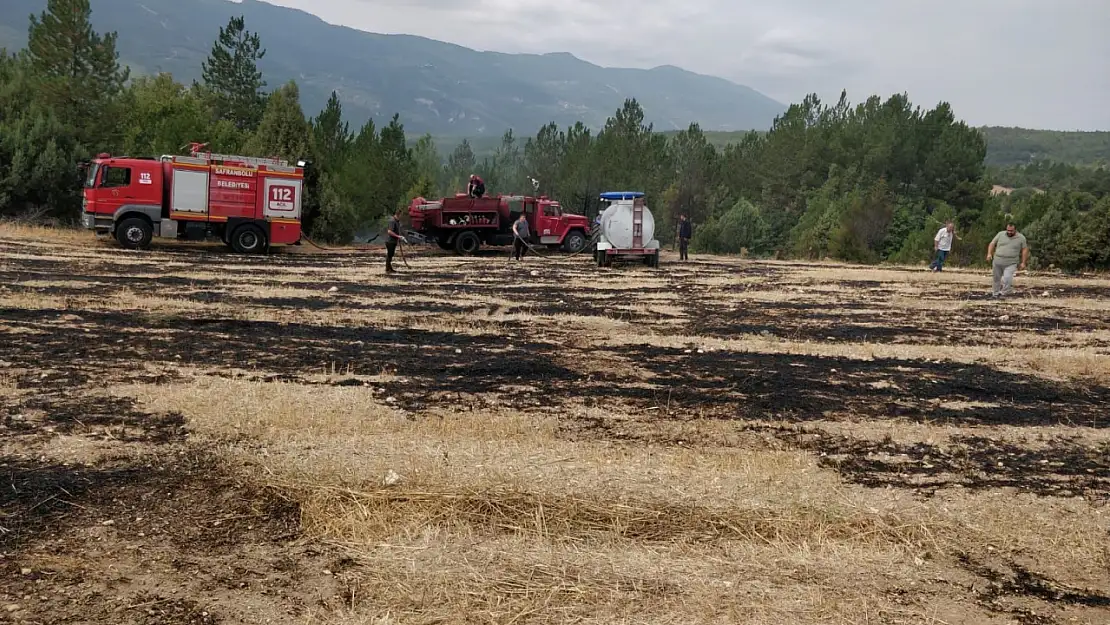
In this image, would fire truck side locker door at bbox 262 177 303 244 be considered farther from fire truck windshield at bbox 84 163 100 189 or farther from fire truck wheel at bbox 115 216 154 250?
fire truck windshield at bbox 84 163 100 189

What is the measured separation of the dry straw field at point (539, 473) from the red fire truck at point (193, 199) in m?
14.5

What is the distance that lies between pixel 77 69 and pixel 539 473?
1850 inches

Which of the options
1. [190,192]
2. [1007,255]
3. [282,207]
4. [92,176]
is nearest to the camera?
[1007,255]

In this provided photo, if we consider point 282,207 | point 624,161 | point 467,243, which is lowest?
point 467,243

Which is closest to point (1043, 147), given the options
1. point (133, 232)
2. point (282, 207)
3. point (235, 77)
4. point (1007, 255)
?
point (235, 77)

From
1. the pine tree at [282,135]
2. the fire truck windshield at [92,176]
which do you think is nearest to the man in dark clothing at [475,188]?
the pine tree at [282,135]

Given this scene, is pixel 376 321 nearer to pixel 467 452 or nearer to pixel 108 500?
pixel 467 452

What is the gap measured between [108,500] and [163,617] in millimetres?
1638

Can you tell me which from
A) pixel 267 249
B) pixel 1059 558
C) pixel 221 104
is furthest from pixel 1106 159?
pixel 1059 558

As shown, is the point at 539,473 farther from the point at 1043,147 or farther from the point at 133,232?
the point at 1043,147

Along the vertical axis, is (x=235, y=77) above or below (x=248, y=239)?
above

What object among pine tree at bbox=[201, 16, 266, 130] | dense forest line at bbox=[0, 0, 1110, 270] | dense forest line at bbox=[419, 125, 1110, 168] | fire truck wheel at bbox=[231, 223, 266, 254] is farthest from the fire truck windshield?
dense forest line at bbox=[419, 125, 1110, 168]

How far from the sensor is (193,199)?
26.3 meters

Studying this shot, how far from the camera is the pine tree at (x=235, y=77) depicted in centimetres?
5494
